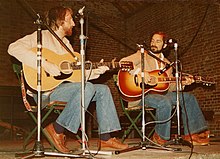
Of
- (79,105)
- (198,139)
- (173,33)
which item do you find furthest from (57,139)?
(173,33)

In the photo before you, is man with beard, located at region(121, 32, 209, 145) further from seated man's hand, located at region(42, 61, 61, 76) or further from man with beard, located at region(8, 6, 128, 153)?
seated man's hand, located at region(42, 61, 61, 76)

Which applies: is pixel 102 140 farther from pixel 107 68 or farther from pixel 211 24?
pixel 211 24

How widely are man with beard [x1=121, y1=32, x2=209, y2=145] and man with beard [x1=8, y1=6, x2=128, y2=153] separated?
0.70 metres

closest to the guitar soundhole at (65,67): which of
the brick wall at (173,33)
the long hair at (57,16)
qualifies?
the long hair at (57,16)

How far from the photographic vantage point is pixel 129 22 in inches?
346

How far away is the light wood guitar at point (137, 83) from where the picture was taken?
3355 millimetres

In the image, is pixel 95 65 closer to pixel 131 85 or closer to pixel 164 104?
pixel 131 85

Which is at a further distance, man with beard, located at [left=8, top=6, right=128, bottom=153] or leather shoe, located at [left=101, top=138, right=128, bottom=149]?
leather shoe, located at [left=101, top=138, right=128, bottom=149]

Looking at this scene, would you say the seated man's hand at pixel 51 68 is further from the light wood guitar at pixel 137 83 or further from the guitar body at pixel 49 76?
the light wood guitar at pixel 137 83

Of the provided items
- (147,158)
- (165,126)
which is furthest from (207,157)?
(165,126)

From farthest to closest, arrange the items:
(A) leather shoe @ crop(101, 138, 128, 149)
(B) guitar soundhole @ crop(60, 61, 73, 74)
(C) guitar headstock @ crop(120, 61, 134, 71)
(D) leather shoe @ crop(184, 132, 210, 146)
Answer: (D) leather shoe @ crop(184, 132, 210, 146) < (C) guitar headstock @ crop(120, 61, 134, 71) < (A) leather shoe @ crop(101, 138, 128, 149) < (B) guitar soundhole @ crop(60, 61, 73, 74)

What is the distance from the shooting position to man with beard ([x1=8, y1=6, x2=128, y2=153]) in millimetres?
2559

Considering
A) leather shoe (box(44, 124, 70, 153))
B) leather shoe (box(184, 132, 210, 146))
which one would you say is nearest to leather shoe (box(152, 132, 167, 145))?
leather shoe (box(184, 132, 210, 146))

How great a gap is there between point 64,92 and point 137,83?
98cm
